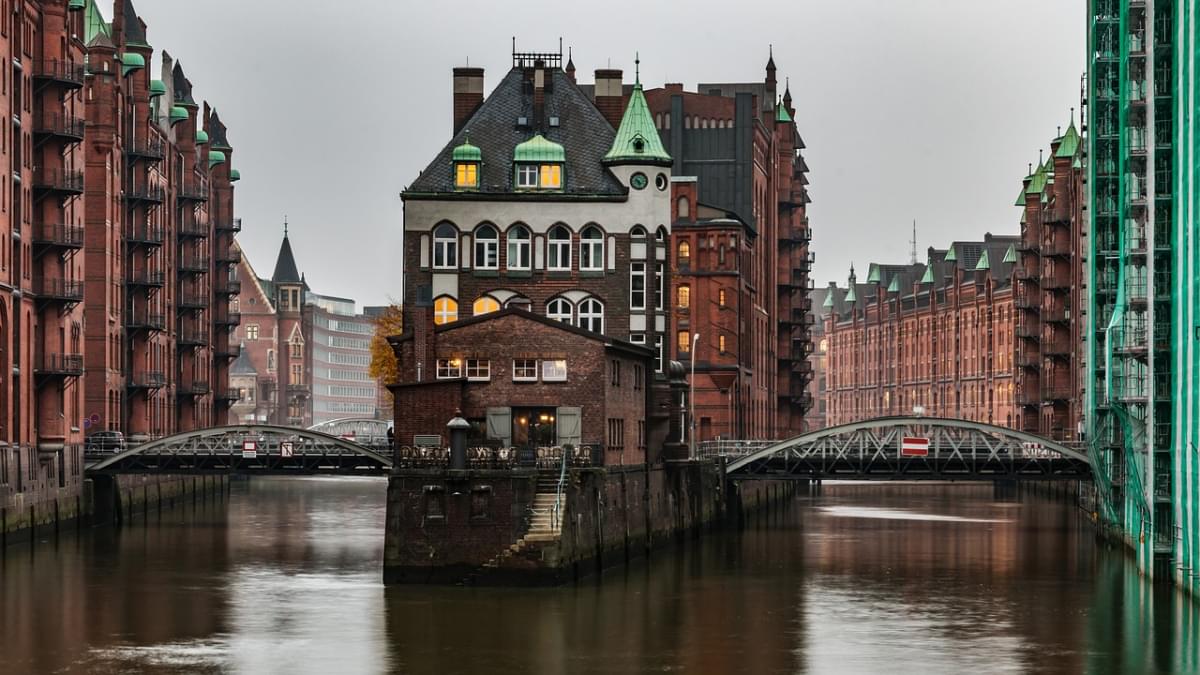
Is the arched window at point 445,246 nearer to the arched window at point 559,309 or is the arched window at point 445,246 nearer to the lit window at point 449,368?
the arched window at point 559,309

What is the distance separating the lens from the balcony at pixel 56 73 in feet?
294

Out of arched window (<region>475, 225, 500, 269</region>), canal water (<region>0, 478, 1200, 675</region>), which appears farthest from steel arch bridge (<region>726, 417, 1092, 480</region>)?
arched window (<region>475, 225, 500, 269</region>)

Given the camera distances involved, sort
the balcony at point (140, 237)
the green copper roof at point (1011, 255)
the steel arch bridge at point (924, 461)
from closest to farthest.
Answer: the steel arch bridge at point (924, 461) < the balcony at point (140, 237) < the green copper roof at point (1011, 255)

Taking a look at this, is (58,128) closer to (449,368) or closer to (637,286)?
(637,286)

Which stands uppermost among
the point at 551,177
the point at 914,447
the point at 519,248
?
the point at 551,177

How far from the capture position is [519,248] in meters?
85.3

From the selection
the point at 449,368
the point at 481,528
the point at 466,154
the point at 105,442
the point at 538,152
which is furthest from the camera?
the point at 105,442

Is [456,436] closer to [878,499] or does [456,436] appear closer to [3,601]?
[3,601]

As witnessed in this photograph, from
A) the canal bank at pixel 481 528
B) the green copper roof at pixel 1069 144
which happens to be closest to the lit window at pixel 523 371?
the canal bank at pixel 481 528

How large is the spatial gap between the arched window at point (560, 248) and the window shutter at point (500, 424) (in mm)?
15070

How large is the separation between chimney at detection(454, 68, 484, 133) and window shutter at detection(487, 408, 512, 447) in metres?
25.2

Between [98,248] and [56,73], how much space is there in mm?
24187

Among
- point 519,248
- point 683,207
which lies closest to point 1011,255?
point 683,207

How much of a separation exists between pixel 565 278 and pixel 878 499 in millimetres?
66015
